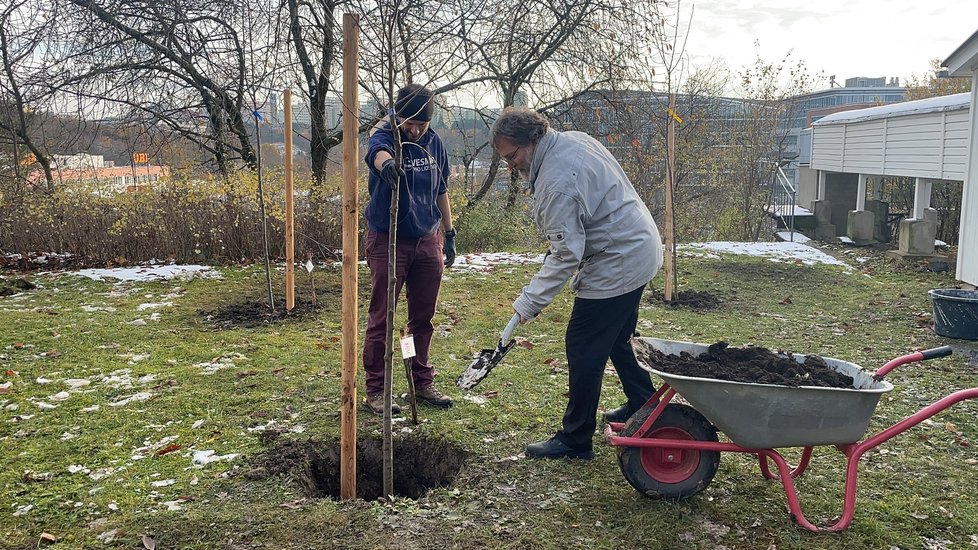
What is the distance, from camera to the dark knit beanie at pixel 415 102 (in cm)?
318

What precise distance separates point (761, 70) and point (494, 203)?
8373 mm

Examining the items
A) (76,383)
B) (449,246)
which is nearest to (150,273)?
(76,383)

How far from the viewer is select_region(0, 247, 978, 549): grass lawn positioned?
8.36 feet

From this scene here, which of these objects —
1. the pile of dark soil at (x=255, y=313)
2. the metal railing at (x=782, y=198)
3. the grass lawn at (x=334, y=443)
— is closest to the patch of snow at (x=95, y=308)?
the grass lawn at (x=334, y=443)

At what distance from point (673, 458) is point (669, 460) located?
2 cm

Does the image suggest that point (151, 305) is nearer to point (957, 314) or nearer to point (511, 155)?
point (511, 155)

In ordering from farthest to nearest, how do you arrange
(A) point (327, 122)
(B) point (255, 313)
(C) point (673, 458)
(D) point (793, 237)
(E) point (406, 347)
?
(D) point (793, 237) → (A) point (327, 122) → (B) point (255, 313) → (E) point (406, 347) → (C) point (673, 458)

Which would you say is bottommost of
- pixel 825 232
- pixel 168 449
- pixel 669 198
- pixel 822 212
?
pixel 168 449

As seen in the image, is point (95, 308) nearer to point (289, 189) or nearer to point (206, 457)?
point (289, 189)

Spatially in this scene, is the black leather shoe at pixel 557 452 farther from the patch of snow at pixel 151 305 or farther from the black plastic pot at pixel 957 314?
the patch of snow at pixel 151 305

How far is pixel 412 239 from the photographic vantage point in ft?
12.3

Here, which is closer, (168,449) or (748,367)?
(748,367)

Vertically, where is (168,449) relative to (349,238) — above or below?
below

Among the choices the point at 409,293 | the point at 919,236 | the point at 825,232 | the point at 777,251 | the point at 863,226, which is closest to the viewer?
the point at 409,293
